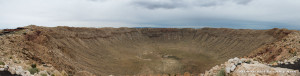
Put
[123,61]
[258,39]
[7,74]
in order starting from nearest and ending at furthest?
[7,74]
[123,61]
[258,39]

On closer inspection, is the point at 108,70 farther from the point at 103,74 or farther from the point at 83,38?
the point at 83,38

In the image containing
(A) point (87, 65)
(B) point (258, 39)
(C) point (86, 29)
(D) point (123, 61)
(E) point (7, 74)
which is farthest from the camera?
(C) point (86, 29)

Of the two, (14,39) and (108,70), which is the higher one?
(14,39)

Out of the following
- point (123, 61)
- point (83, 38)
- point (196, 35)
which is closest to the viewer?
point (123, 61)

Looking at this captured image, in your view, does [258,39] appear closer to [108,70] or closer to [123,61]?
[123,61]

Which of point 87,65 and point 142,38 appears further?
point 142,38

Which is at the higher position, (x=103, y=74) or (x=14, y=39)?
(x=14, y=39)

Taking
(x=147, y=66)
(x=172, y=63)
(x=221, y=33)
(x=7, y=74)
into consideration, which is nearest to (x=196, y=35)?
(x=221, y=33)

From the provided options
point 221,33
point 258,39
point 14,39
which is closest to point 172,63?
point 258,39

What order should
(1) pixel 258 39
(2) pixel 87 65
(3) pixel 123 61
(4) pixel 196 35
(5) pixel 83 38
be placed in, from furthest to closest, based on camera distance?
(4) pixel 196 35
(5) pixel 83 38
(1) pixel 258 39
(3) pixel 123 61
(2) pixel 87 65
